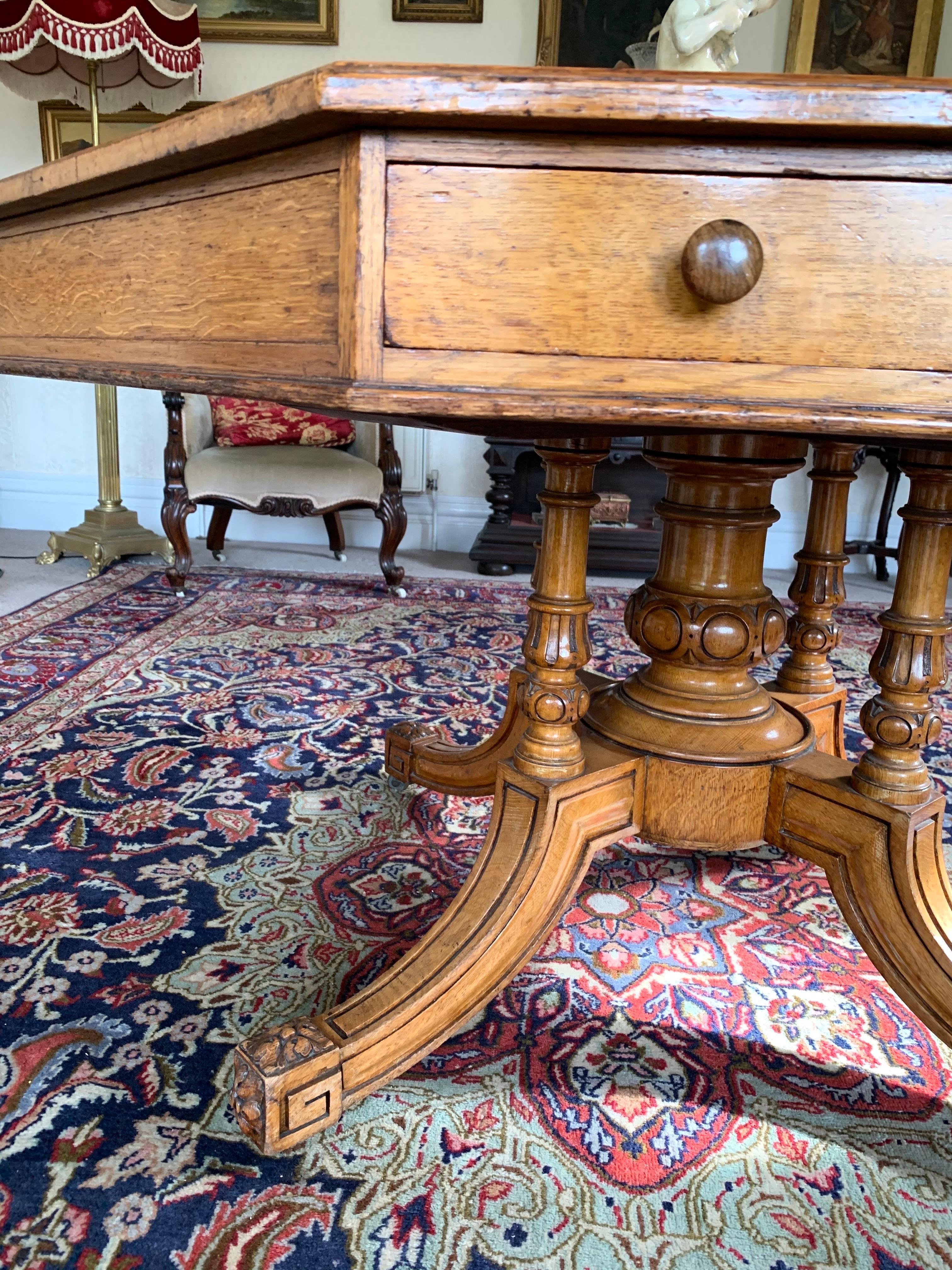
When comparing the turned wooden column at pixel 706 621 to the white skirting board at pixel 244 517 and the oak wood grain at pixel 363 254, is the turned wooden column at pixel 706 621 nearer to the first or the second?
the oak wood grain at pixel 363 254

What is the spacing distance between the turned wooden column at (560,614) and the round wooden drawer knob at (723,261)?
1.35 ft

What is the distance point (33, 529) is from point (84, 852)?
307 centimetres

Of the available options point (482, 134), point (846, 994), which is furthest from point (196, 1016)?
point (482, 134)

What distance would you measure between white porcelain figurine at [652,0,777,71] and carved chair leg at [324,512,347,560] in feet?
9.04

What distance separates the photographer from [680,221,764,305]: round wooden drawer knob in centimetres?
51

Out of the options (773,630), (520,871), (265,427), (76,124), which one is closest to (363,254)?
(520,871)

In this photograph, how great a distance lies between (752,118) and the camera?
488 millimetres

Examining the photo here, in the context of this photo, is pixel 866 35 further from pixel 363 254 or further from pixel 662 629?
pixel 363 254

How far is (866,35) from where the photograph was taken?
3436 millimetres

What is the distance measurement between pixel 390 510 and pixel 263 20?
2.04m

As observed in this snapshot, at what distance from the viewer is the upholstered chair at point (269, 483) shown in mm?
2863

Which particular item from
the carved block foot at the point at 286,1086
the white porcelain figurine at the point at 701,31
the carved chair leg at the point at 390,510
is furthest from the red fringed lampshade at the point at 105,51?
the carved block foot at the point at 286,1086

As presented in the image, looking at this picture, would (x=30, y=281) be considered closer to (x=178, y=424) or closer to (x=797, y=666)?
(x=797, y=666)

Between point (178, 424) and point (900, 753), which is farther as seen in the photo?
point (178, 424)
